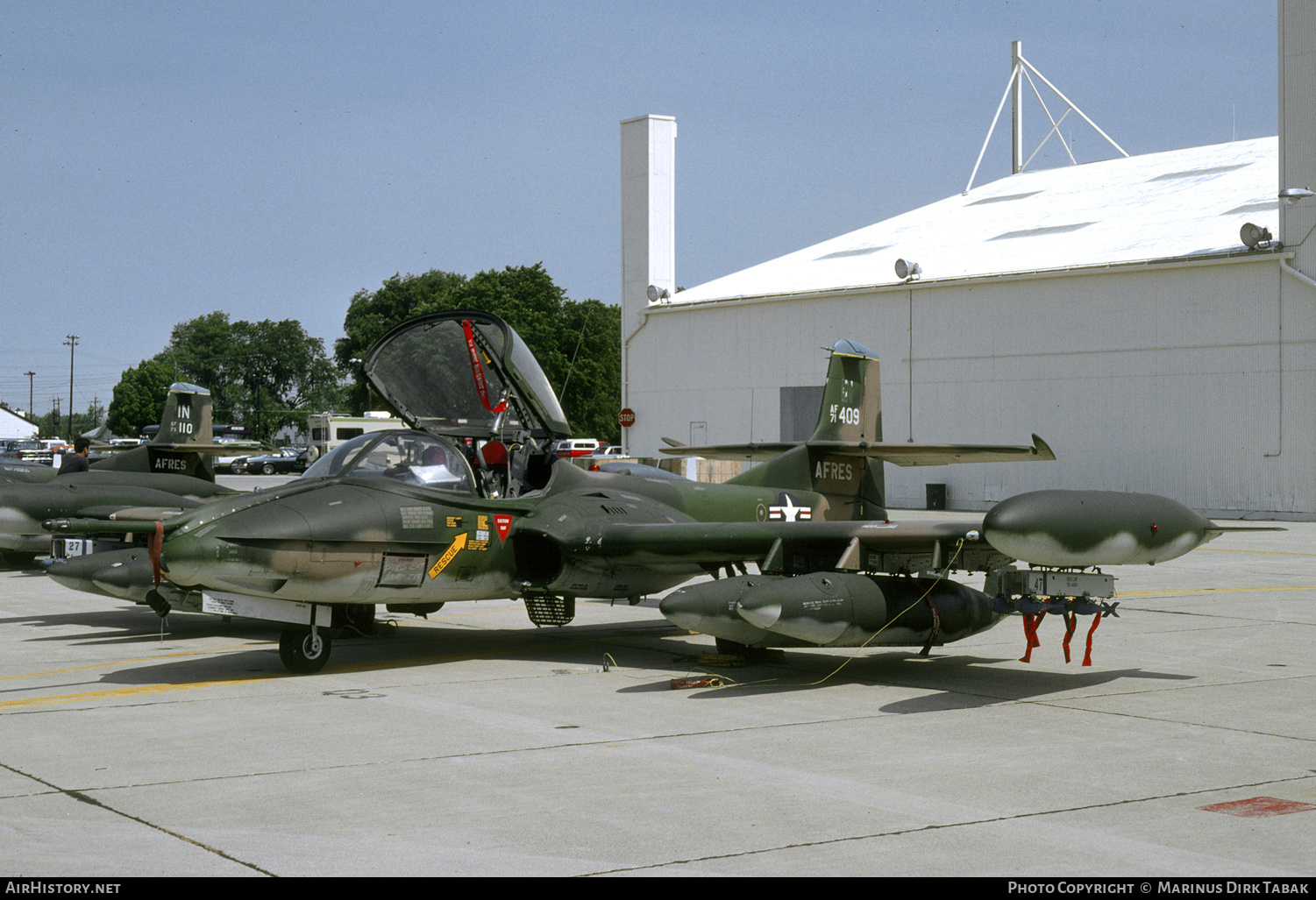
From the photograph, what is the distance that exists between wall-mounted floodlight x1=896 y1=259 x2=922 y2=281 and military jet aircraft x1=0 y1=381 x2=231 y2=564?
23.5m

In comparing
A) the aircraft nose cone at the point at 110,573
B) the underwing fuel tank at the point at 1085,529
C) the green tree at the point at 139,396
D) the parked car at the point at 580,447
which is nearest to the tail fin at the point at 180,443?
the aircraft nose cone at the point at 110,573

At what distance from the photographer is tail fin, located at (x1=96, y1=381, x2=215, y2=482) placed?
1980 centimetres

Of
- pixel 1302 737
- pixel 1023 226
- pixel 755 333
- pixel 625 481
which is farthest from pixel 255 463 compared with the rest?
pixel 1302 737

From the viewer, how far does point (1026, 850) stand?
5285 millimetres

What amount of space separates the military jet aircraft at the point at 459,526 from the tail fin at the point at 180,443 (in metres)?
6.56

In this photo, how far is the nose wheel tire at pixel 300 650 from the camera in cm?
1045

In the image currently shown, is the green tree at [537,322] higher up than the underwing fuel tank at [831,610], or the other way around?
the green tree at [537,322]

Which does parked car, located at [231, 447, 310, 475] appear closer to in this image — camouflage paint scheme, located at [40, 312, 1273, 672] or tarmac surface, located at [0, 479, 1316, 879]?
camouflage paint scheme, located at [40, 312, 1273, 672]

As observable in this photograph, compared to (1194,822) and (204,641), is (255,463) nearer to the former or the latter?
(204,641)

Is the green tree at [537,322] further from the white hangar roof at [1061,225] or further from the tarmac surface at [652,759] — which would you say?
the tarmac surface at [652,759]

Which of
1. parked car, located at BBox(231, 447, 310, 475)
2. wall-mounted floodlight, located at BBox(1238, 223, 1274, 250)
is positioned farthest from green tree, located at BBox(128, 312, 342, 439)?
wall-mounted floodlight, located at BBox(1238, 223, 1274, 250)

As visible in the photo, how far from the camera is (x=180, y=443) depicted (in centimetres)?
2002

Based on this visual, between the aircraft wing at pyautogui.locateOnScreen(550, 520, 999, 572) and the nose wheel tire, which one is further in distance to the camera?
the nose wheel tire

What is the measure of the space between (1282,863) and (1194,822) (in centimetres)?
68
